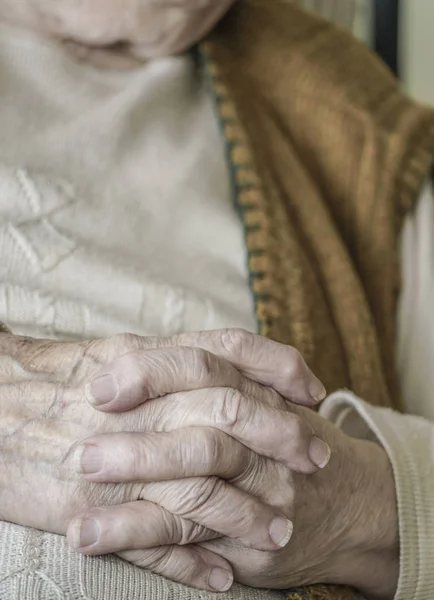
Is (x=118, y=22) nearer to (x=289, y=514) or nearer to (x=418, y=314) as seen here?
(x=418, y=314)

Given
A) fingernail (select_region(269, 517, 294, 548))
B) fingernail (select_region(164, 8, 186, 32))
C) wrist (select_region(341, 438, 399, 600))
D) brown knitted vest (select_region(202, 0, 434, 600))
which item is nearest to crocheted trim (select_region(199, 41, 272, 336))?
brown knitted vest (select_region(202, 0, 434, 600))

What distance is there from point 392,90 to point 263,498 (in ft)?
2.64

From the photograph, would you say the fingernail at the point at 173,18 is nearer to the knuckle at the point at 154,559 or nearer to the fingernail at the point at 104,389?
the fingernail at the point at 104,389

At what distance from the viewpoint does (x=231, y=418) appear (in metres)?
0.69

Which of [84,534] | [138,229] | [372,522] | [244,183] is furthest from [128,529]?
[244,183]

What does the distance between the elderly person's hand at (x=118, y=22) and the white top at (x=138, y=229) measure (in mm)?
25

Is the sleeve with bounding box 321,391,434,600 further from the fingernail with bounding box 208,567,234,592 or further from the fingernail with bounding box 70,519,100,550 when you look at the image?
the fingernail with bounding box 70,519,100,550

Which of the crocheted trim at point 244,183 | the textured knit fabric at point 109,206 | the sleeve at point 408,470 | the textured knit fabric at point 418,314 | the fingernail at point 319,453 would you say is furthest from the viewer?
the textured knit fabric at point 418,314

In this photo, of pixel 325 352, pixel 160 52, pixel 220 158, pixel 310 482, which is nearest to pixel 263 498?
pixel 310 482

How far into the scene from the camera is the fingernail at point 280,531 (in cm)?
71

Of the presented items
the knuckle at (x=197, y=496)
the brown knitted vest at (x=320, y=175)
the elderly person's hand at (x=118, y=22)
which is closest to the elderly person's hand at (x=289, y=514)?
the knuckle at (x=197, y=496)

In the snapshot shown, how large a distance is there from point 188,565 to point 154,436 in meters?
0.12

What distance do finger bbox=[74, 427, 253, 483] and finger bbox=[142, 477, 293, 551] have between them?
0.04ft

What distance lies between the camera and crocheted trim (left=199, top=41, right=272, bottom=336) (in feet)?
3.45
